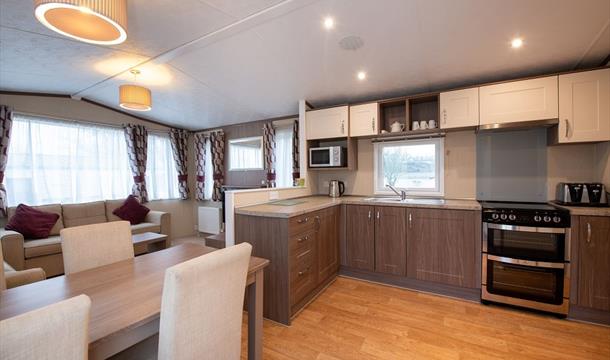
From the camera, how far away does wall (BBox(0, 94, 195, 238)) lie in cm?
→ 356

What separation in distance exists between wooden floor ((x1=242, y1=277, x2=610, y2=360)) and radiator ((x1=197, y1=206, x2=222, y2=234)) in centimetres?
312

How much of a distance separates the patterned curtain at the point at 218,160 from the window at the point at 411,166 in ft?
10.1

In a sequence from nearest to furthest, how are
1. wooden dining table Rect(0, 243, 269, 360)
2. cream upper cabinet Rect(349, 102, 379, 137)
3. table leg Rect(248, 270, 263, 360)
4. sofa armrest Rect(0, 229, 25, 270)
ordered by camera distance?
1. wooden dining table Rect(0, 243, 269, 360)
2. table leg Rect(248, 270, 263, 360)
3. sofa armrest Rect(0, 229, 25, 270)
4. cream upper cabinet Rect(349, 102, 379, 137)

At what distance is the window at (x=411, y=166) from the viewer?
3.18m

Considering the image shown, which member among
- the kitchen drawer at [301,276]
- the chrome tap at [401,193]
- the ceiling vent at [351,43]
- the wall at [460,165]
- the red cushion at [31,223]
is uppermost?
the ceiling vent at [351,43]

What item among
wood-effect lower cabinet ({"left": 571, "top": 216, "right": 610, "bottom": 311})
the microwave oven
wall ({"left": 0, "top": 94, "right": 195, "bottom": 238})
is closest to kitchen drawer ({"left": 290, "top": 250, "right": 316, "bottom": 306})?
the microwave oven

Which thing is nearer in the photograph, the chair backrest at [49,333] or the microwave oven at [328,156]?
the chair backrest at [49,333]

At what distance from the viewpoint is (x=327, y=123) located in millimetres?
3404

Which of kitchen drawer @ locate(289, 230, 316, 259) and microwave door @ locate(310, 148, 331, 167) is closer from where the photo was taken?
kitchen drawer @ locate(289, 230, 316, 259)

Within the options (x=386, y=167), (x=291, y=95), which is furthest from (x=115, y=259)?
(x=386, y=167)

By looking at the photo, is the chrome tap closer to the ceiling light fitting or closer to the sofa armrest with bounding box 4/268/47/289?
the ceiling light fitting

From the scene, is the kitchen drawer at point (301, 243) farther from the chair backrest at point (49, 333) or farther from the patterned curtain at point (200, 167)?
the patterned curtain at point (200, 167)

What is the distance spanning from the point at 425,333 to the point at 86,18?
312 cm

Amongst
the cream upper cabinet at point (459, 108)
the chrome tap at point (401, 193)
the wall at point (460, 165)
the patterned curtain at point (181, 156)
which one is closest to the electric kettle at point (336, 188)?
the chrome tap at point (401, 193)
